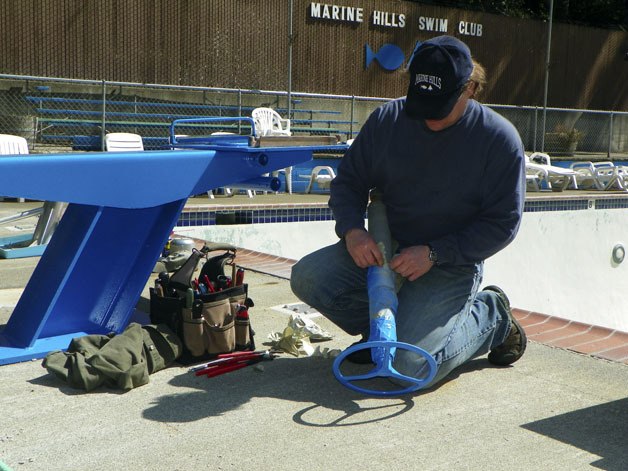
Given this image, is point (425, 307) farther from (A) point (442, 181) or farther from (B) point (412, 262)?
(A) point (442, 181)

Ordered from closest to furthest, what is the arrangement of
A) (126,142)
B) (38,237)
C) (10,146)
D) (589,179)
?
(38,237)
(10,146)
(126,142)
(589,179)

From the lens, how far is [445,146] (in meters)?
3.25

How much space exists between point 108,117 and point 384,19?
9.66 metres

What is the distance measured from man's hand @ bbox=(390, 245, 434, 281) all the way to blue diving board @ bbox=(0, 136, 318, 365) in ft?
3.38

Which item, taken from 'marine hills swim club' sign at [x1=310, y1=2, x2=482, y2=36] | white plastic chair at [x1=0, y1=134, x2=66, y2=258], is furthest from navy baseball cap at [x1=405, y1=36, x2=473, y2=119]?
'marine hills swim club' sign at [x1=310, y1=2, x2=482, y2=36]

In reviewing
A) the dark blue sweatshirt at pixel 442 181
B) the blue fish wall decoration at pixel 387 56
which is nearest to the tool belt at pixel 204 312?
the dark blue sweatshirt at pixel 442 181

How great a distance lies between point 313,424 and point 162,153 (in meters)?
1.38

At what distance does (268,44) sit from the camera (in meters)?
20.7

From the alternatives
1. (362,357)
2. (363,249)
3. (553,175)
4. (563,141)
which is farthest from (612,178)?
(363,249)

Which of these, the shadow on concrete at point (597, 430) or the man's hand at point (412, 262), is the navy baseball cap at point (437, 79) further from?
the shadow on concrete at point (597, 430)

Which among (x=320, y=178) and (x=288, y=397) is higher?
(x=320, y=178)

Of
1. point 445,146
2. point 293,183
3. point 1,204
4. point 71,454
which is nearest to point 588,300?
point 293,183

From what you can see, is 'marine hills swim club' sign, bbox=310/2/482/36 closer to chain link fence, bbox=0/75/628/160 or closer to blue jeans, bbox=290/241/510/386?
chain link fence, bbox=0/75/628/160

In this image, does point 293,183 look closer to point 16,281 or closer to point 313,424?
point 16,281
